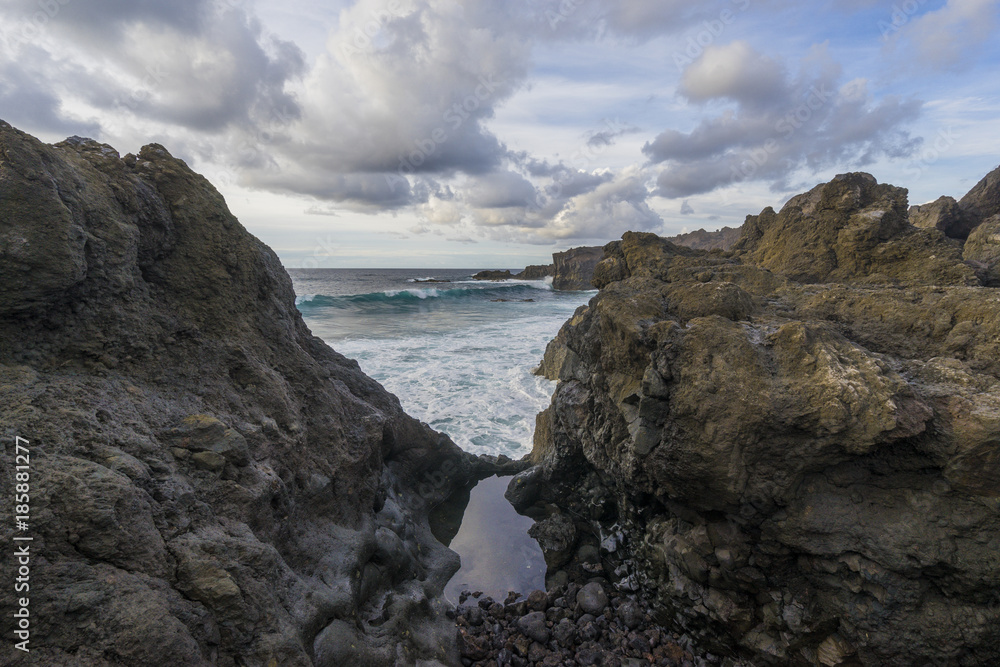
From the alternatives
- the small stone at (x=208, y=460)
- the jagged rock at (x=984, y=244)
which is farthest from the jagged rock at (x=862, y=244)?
the small stone at (x=208, y=460)

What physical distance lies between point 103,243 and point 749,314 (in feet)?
18.3

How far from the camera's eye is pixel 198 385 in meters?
3.53

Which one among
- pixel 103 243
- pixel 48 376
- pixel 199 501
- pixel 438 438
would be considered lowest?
pixel 438 438

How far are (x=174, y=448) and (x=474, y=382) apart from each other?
10137 mm

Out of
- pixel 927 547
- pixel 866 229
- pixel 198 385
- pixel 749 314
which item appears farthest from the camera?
pixel 866 229

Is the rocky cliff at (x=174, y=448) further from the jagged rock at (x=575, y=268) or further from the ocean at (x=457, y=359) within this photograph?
the jagged rock at (x=575, y=268)

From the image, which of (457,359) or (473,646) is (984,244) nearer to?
(473,646)

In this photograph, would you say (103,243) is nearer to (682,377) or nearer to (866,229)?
(682,377)

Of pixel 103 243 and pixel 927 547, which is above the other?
pixel 103 243

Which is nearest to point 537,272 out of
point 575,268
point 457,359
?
point 575,268

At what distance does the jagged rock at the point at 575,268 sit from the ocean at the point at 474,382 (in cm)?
3637

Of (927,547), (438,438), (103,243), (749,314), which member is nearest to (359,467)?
(438,438)

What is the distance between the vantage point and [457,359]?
16000 millimetres

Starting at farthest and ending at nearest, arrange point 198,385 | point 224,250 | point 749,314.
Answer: point 749,314 → point 224,250 → point 198,385
